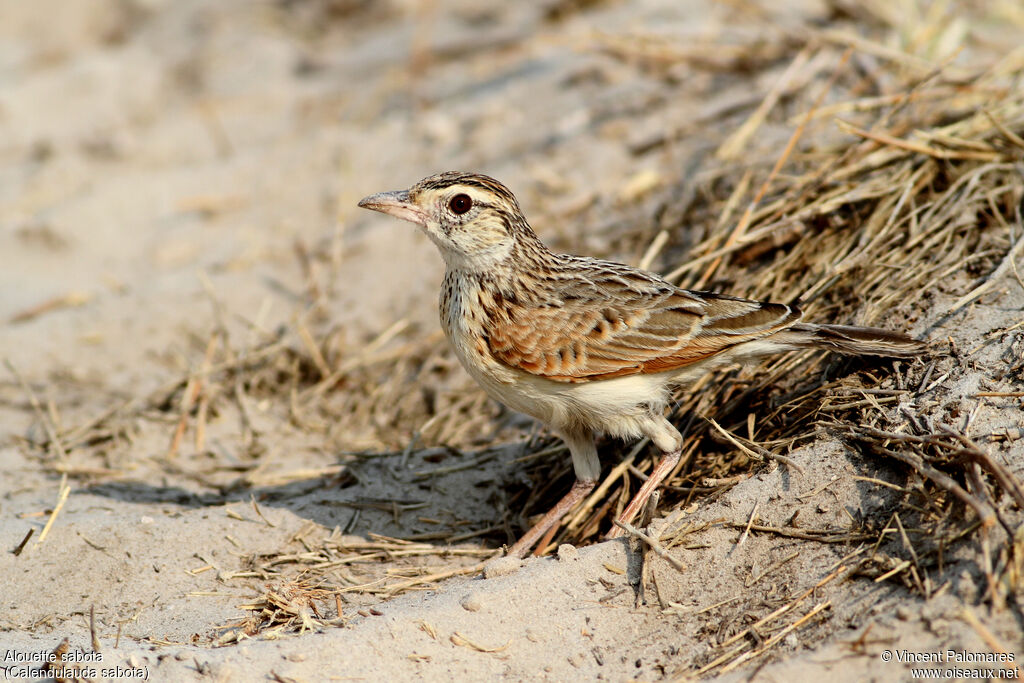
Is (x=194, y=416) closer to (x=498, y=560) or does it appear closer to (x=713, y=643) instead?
(x=498, y=560)

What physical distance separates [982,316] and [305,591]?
325 centimetres

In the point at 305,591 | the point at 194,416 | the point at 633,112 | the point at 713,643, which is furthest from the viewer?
the point at 633,112

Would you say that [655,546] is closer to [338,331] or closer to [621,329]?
[621,329]

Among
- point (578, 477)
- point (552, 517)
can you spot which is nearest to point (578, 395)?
point (578, 477)

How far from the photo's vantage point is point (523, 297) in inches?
169

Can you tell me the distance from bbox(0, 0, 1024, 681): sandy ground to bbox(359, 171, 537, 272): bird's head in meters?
1.24

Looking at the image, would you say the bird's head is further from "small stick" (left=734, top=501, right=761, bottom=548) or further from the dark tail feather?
"small stick" (left=734, top=501, right=761, bottom=548)

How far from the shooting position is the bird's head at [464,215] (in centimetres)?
434

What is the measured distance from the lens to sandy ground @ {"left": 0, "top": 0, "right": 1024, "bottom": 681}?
3.43 metres

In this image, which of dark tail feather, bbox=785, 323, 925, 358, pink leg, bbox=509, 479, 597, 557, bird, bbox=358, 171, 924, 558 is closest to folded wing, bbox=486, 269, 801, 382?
bird, bbox=358, 171, 924, 558

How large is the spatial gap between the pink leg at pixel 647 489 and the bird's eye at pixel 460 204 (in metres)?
1.51

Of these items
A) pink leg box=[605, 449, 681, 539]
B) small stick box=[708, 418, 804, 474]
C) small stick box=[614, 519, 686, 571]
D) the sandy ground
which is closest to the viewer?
the sandy ground

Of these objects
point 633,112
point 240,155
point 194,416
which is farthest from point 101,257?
point 633,112

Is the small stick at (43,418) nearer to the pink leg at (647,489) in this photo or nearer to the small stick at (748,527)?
the pink leg at (647,489)
